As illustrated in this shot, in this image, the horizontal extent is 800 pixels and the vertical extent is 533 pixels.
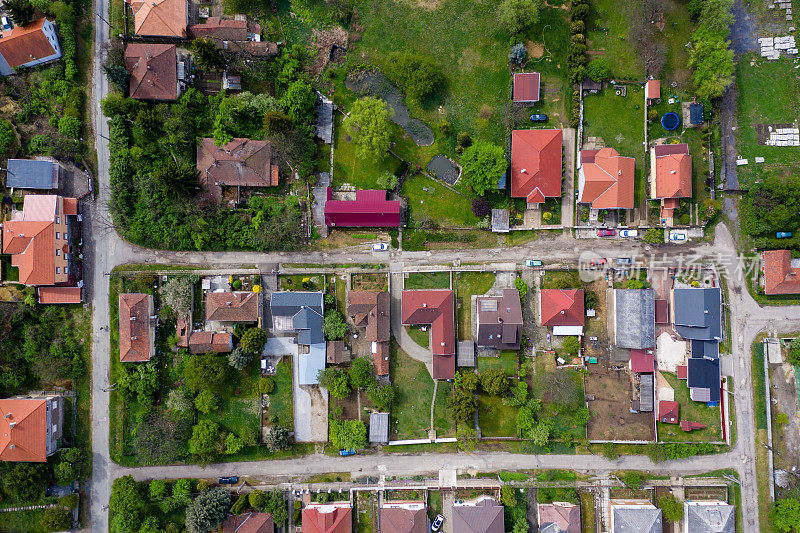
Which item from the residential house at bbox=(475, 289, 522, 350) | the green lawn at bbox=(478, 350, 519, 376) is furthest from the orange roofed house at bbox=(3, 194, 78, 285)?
the green lawn at bbox=(478, 350, 519, 376)

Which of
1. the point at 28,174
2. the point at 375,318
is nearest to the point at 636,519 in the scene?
the point at 375,318

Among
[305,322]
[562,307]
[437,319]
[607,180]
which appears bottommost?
[305,322]

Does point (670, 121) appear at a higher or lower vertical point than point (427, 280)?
higher

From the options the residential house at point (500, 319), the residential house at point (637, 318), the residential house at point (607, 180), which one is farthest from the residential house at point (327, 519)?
the residential house at point (607, 180)

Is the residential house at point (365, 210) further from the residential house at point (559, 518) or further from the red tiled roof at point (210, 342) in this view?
the residential house at point (559, 518)

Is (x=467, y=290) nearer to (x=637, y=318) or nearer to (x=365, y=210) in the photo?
(x=365, y=210)

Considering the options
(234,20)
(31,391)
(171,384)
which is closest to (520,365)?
(171,384)

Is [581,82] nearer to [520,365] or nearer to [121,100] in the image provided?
[520,365]
